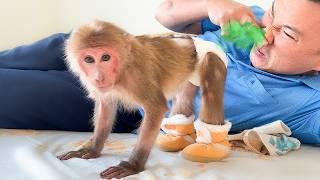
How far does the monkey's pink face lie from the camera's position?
731mm

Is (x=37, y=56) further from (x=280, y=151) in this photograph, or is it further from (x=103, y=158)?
(x=280, y=151)

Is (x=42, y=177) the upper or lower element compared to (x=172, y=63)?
lower

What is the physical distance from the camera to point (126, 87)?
787 mm

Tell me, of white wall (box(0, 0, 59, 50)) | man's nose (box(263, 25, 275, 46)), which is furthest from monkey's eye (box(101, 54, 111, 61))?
white wall (box(0, 0, 59, 50))

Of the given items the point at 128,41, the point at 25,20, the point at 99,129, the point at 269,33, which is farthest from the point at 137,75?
the point at 25,20

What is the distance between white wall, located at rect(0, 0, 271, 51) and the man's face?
736mm

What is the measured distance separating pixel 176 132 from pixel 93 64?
27cm

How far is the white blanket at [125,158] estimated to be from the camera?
0.79 metres

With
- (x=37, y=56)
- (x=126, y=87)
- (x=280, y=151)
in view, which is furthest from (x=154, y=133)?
(x=37, y=56)

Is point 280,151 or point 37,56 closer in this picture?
point 280,151

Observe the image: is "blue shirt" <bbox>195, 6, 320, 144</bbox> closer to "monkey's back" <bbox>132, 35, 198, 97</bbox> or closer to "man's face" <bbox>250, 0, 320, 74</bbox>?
"man's face" <bbox>250, 0, 320, 74</bbox>

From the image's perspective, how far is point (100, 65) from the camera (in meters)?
0.74

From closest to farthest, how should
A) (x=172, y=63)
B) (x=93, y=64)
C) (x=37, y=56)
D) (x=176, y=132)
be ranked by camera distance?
1. (x=93, y=64)
2. (x=172, y=63)
3. (x=176, y=132)
4. (x=37, y=56)

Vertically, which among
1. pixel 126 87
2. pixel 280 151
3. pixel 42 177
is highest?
pixel 126 87
